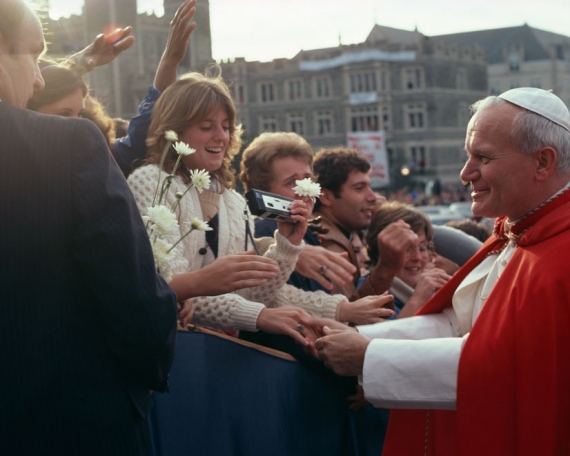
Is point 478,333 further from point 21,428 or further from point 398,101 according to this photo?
point 398,101

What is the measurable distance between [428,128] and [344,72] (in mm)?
8415

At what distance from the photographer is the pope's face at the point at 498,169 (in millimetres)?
2684

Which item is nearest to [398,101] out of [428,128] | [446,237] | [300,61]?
[428,128]

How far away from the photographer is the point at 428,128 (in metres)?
67.3

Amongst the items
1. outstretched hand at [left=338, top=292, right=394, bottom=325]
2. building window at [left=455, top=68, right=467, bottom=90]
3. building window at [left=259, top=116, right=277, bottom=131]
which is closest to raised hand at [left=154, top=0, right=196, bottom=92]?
outstretched hand at [left=338, top=292, right=394, bottom=325]

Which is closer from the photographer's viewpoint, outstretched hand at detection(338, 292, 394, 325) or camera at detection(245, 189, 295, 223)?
camera at detection(245, 189, 295, 223)

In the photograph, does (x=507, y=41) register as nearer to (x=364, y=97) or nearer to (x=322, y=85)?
(x=364, y=97)

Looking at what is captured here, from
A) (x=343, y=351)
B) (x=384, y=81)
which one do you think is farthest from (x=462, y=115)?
(x=343, y=351)

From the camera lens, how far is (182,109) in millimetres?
3283

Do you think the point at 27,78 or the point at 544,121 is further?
the point at 544,121

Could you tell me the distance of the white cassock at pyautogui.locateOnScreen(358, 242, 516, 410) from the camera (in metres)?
2.66

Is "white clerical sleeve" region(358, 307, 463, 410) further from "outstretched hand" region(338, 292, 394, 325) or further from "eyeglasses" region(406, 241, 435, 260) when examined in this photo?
"eyeglasses" region(406, 241, 435, 260)

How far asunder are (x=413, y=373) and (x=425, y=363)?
0.06m

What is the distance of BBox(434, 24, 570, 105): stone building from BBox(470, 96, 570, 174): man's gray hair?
81388 millimetres
